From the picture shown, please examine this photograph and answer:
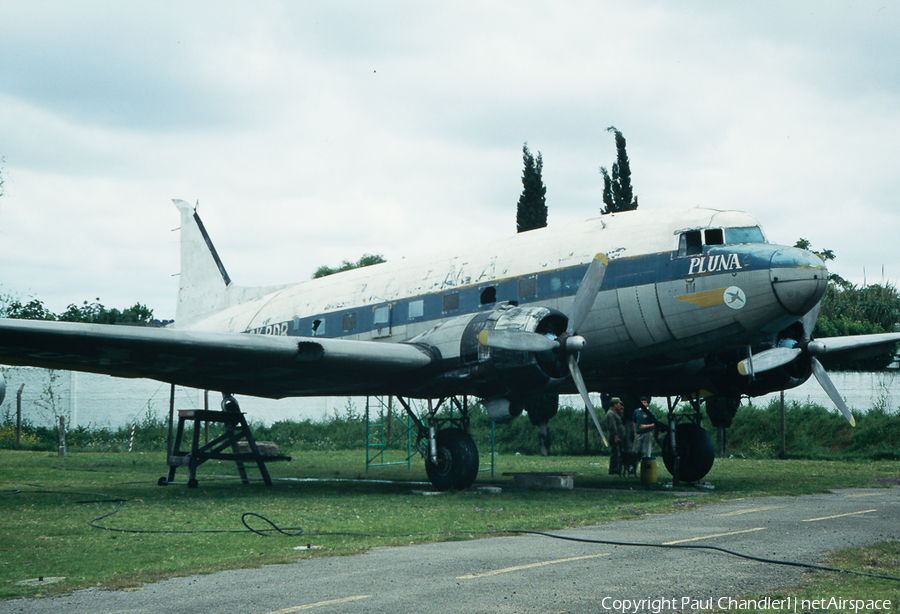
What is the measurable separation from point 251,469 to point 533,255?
41.9 ft

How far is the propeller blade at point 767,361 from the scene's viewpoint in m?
14.5

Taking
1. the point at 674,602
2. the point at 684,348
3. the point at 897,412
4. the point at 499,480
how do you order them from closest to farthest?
the point at 674,602
the point at 684,348
the point at 499,480
the point at 897,412

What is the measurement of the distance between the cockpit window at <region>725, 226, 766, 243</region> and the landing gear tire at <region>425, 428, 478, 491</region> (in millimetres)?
5702

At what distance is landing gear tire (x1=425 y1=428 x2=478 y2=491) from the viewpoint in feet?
48.2

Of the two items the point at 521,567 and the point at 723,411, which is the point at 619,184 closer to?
the point at 723,411

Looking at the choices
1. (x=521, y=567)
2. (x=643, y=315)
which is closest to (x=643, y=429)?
(x=643, y=315)

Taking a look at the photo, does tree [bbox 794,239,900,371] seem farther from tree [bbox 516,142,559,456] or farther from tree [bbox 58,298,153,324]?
tree [bbox 58,298,153,324]

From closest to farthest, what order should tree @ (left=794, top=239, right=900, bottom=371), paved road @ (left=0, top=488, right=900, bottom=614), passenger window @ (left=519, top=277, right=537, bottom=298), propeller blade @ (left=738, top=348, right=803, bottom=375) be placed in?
paved road @ (left=0, top=488, right=900, bottom=614)
propeller blade @ (left=738, top=348, right=803, bottom=375)
passenger window @ (left=519, top=277, right=537, bottom=298)
tree @ (left=794, top=239, right=900, bottom=371)

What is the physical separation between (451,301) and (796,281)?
6.36 m

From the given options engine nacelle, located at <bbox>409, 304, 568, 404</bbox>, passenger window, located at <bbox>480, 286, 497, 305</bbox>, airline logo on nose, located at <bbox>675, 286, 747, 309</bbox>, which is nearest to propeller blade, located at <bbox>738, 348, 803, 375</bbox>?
airline logo on nose, located at <bbox>675, 286, 747, 309</bbox>

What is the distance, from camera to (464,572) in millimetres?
6863

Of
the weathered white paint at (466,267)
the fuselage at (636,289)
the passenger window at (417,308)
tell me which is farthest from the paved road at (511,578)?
the passenger window at (417,308)

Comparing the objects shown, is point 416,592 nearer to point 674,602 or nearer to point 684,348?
point 674,602

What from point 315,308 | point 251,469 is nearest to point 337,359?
point 315,308
